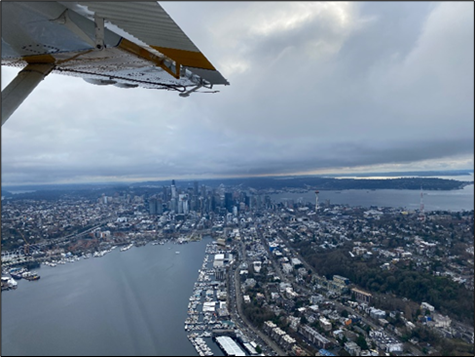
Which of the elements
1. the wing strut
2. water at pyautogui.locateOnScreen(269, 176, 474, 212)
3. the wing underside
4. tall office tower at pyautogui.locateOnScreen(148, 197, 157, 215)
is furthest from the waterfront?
the wing strut

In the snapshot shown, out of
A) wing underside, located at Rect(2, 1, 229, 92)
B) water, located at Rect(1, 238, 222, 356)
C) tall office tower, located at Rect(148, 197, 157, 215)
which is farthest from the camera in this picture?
tall office tower, located at Rect(148, 197, 157, 215)

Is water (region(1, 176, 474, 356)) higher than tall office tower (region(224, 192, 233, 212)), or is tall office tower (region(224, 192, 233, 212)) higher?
tall office tower (region(224, 192, 233, 212))

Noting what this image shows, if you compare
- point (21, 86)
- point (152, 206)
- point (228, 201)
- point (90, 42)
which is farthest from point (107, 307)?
point (228, 201)

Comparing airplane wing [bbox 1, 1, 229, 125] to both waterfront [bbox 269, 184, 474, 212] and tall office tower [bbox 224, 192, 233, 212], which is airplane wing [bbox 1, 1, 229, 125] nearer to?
tall office tower [bbox 224, 192, 233, 212]

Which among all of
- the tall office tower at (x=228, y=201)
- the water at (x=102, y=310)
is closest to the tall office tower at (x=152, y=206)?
the tall office tower at (x=228, y=201)

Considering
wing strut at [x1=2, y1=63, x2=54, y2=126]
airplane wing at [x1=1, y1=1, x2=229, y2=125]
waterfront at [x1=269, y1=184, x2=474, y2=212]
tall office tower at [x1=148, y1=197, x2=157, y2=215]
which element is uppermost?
airplane wing at [x1=1, y1=1, x2=229, y2=125]

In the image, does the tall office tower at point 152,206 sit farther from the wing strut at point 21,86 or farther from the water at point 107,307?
the wing strut at point 21,86
